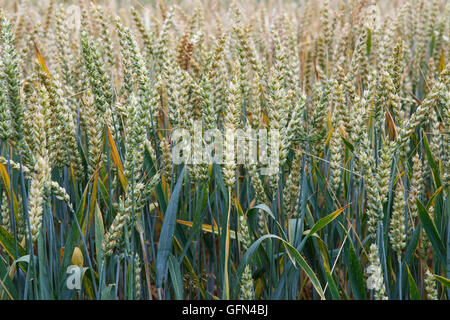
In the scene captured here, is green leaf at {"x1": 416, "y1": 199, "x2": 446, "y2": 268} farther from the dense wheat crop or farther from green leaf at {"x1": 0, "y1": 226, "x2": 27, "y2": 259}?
green leaf at {"x1": 0, "y1": 226, "x2": 27, "y2": 259}

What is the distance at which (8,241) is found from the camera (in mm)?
1161

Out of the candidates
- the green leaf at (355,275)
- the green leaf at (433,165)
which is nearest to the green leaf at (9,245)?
the green leaf at (355,275)

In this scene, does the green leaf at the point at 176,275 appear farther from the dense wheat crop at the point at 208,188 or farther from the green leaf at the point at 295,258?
the green leaf at the point at 295,258

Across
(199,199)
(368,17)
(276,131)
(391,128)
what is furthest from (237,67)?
(368,17)

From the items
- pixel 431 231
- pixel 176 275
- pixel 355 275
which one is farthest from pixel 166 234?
pixel 431 231

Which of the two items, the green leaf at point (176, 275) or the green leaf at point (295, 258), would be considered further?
the green leaf at point (176, 275)

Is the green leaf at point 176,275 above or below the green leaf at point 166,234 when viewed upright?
below

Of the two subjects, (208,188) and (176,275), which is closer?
(176,275)

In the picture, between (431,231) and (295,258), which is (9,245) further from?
(431,231)

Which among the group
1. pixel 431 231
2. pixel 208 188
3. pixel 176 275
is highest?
pixel 208 188

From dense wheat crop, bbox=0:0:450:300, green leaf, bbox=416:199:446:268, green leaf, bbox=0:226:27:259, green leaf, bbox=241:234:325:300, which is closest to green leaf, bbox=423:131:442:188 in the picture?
dense wheat crop, bbox=0:0:450:300
